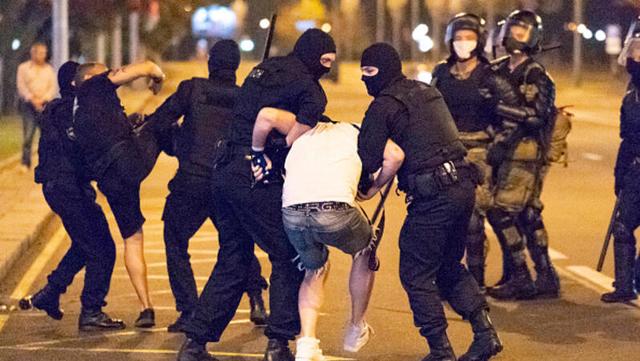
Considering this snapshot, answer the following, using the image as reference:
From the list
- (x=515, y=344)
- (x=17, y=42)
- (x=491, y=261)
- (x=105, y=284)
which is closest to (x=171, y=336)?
(x=105, y=284)

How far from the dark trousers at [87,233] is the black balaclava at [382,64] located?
2.52m

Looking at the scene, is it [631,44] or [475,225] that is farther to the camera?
[475,225]

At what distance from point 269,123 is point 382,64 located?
72cm

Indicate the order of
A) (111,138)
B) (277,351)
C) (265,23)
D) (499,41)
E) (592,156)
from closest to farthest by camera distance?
(277,351), (111,138), (499,41), (592,156), (265,23)

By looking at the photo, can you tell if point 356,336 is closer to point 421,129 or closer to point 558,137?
point 421,129

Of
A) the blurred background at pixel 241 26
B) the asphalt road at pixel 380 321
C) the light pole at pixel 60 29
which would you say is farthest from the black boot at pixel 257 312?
the light pole at pixel 60 29

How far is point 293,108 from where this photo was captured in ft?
25.5

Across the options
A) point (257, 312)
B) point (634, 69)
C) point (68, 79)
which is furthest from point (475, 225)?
point (68, 79)

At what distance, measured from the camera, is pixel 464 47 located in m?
10.0

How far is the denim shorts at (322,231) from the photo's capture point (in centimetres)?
762

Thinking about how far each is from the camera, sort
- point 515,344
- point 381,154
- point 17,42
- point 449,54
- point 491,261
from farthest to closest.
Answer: point 17,42
point 491,261
point 449,54
point 515,344
point 381,154

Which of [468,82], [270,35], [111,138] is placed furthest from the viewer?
[468,82]

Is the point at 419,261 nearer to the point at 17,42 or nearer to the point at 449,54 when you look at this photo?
the point at 449,54

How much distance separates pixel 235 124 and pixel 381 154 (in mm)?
858
